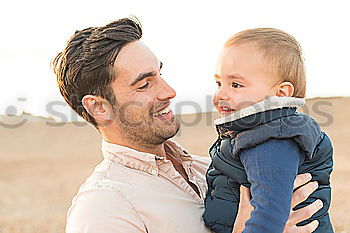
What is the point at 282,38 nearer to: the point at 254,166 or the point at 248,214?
the point at 254,166

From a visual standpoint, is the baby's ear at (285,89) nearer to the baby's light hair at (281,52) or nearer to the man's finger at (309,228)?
the baby's light hair at (281,52)

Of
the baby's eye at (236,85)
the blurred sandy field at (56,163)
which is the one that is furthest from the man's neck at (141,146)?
the blurred sandy field at (56,163)

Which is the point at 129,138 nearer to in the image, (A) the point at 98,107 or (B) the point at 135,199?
(A) the point at 98,107

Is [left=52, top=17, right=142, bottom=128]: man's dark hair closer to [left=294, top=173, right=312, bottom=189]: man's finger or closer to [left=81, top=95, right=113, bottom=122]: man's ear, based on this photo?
[left=81, top=95, right=113, bottom=122]: man's ear

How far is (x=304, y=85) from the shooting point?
322cm

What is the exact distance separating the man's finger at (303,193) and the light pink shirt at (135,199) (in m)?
0.58

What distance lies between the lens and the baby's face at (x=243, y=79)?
3.10 metres

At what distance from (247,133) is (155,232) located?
0.78 meters

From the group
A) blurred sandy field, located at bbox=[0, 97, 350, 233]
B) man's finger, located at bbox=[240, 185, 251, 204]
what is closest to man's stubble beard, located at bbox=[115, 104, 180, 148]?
man's finger, located at bbox=[240, 185, 251, 204]

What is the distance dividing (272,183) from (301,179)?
0.26 metres

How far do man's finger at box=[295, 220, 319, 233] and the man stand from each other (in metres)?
0.57

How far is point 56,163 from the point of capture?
23125mm

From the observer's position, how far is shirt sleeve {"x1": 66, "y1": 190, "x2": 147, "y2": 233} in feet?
10.6

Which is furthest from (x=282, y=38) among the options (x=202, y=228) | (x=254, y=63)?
(x=202, y=228)
